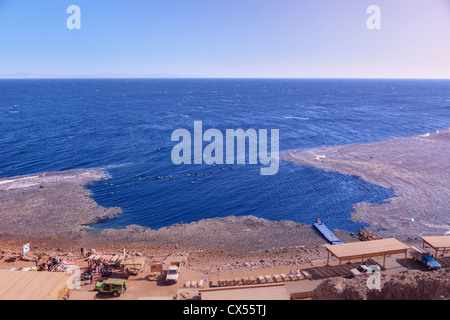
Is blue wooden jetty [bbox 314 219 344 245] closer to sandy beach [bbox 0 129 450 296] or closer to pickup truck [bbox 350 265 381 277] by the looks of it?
sandy beach [bbox 0 129 450 296]

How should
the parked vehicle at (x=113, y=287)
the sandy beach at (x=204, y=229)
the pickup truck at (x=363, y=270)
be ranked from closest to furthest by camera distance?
the parked vehicle at (x=113, y=287) < the pickup truck at (x=363, y=270) < the sandy beach at (x=204, y=229)

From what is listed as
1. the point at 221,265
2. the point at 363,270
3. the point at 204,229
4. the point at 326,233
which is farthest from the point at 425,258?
the point at 204,229

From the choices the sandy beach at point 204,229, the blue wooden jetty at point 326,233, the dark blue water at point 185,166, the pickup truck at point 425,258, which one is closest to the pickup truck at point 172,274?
the sandy beach at point 204,229

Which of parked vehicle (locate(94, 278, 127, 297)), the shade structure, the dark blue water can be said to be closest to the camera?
parked vehicle (locate(94, 278, 127, 297))

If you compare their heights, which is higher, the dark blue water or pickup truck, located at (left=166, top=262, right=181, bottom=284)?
the dark blue water

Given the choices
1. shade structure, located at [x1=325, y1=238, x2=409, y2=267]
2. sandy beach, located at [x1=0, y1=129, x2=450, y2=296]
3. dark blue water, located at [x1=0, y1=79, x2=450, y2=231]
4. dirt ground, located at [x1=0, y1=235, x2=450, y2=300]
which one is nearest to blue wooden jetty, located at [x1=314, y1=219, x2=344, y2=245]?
sandy beach, located at [x1=0, y1=129, x2=450, y2=296]

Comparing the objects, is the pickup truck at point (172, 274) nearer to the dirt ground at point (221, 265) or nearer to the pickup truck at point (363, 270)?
the dirt ground at point (221, 265)

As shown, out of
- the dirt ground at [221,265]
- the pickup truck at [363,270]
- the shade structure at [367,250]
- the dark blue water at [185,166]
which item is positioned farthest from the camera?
the dark blue water at [185,166]

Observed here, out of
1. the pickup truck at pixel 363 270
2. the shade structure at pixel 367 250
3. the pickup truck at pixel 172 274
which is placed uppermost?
the shade structure at pixel 367 250
